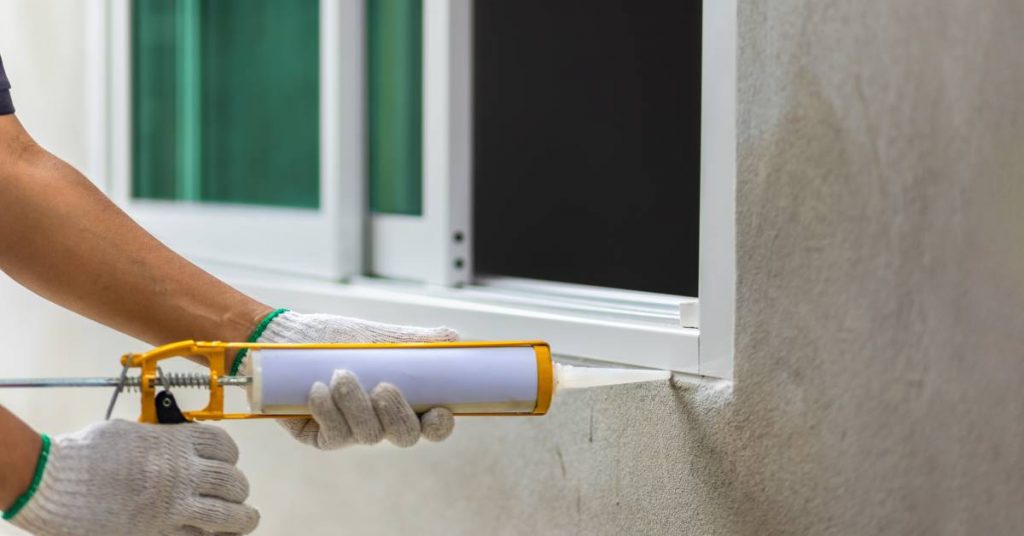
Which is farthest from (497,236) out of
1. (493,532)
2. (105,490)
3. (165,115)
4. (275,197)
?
(105,490)

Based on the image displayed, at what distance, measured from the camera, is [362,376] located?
134 centimetres

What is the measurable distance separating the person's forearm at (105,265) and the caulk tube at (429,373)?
0.83 feet

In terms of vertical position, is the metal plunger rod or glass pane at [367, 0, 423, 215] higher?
glass pane at [367, 0, 423, 215]

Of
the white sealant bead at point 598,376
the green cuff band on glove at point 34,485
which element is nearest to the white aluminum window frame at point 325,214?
the white sealant bead at point 598,376

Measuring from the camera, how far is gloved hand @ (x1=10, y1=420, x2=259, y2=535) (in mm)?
1249

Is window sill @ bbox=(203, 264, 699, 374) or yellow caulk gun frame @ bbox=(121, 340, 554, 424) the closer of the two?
yellow caulk gun frame @ bbox=(121, 340, 554, 424)

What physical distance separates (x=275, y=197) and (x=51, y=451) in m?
1.59

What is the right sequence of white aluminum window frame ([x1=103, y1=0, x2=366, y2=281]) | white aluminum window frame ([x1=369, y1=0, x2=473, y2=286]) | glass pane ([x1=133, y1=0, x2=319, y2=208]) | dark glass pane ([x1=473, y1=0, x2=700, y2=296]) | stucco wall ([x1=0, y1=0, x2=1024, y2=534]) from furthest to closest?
1. glass pane ([x1=133, y1=0, x2=319, y2=208])
2. dark glass pane ([x1=473, y1=0, x2=700, y2=296])
3. white aluminum window frame ([x1=103, y1=0, x2=366, y2=281])
4. white aluminum window frame ([x1=369, y1=0, x2=473, y2=286])
5. stucco wall ([x1=0, y1=0, x2=1024, y2=534])

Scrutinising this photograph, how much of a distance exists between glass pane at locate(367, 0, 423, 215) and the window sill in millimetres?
183

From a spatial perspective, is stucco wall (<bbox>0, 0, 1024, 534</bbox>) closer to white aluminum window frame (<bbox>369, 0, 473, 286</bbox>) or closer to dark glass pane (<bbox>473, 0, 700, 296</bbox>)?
white aluminum window frame (<bbox>369, 0, 473, 286</bbox>)

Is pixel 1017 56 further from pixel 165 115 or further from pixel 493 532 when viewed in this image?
pixel 165 115

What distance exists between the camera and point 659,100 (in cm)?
294

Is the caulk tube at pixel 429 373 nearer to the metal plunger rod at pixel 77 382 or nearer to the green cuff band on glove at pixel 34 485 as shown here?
the metal plunger rod at pixel 77 382

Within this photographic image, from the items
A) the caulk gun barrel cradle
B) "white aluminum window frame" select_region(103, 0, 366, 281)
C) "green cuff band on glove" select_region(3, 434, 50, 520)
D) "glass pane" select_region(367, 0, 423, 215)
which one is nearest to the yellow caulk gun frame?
the caulk gun barrel cradle
